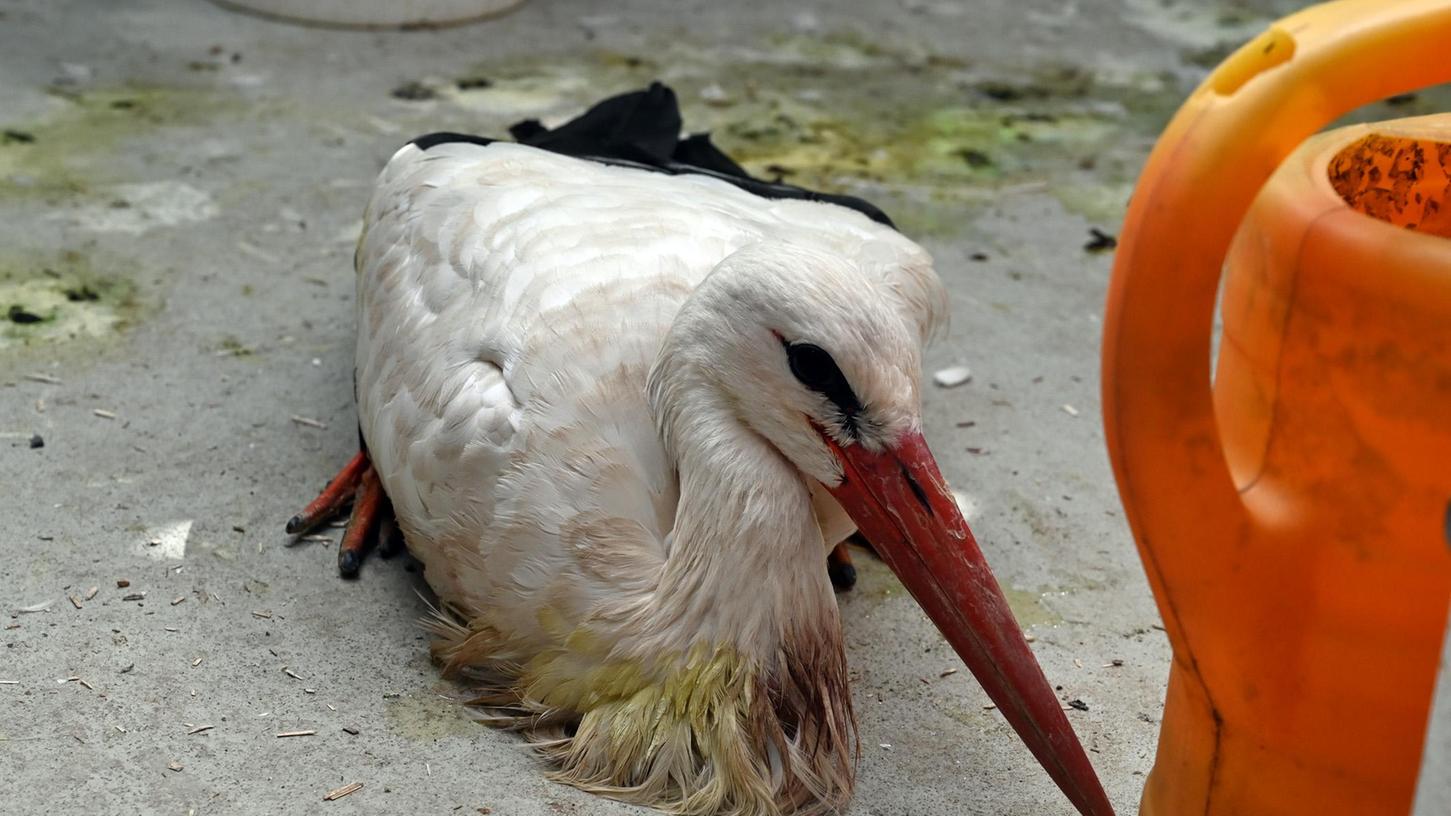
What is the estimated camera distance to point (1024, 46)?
19.0ft

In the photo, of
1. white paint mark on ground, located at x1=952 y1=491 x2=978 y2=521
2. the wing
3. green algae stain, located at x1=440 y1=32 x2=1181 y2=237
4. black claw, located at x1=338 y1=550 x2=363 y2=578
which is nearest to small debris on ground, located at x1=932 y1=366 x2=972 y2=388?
white paint mark on ground, located at x1=952 y1=491 x2=978 y2=521

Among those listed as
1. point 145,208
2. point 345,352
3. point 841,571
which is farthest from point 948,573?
point 145,208

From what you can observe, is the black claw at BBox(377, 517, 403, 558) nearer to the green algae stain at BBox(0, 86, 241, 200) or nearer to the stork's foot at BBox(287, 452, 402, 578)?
the stork's foot at BBox(287, 452, 402, 578)

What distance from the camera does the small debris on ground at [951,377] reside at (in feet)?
11.0

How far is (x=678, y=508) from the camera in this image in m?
2.05

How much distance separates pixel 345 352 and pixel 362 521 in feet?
2.51

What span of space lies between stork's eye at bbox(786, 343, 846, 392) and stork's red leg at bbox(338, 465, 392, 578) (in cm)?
102

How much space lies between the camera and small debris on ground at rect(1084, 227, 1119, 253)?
13.4 ft

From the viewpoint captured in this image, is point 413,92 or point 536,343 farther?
point 413,92

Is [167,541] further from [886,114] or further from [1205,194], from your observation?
[886,114]

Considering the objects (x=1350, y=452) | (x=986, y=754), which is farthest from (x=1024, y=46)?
(x=1350, y=452)

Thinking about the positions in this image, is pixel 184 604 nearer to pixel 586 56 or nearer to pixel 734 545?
pixel 734 545

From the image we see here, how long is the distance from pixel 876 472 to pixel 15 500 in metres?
1.67

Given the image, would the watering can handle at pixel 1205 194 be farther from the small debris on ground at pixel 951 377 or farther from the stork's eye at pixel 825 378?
the small debris on ground at pixel 951 377
